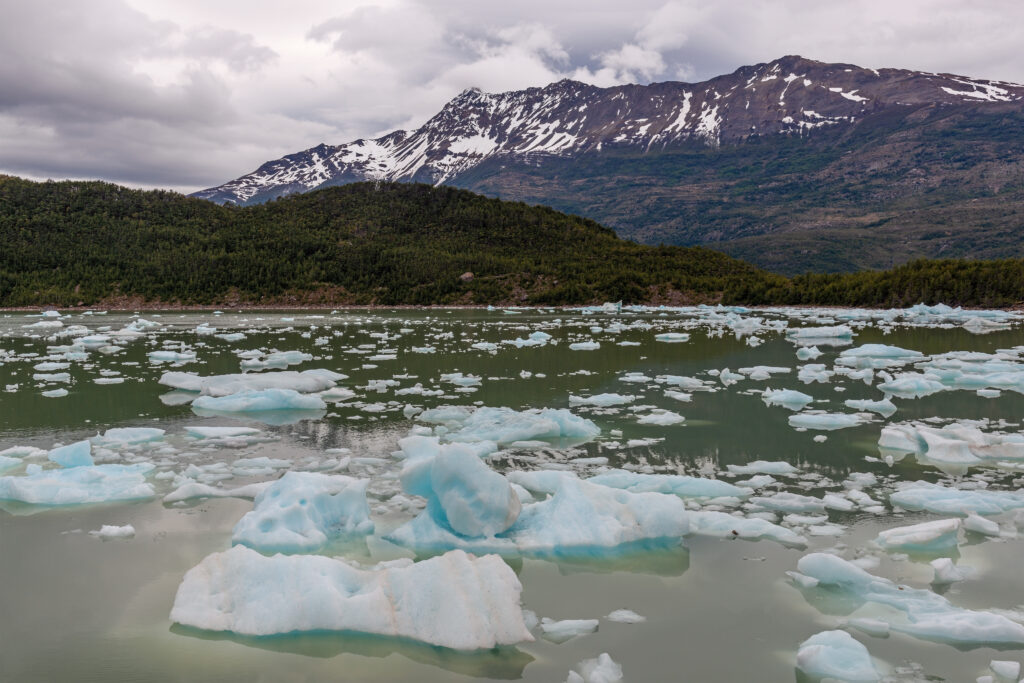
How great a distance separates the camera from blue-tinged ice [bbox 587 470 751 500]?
7.28 metres

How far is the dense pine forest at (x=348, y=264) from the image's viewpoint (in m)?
61.4

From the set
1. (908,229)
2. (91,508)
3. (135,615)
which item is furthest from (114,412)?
(908,229)

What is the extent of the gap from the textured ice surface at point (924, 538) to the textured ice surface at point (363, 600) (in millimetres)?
3361

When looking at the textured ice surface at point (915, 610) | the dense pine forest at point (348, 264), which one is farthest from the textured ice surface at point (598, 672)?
the dense pine forest at point (348, 264)

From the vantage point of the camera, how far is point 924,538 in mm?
5711

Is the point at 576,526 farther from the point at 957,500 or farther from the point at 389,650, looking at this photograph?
the point at 957,500

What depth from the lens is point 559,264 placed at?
240 feet

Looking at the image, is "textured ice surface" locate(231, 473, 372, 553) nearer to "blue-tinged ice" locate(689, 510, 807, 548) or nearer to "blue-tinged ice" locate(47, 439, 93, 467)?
"blue-tinged ice" locate(689, 510, 807, 548)

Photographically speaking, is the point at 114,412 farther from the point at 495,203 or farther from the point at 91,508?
the point at 495,203

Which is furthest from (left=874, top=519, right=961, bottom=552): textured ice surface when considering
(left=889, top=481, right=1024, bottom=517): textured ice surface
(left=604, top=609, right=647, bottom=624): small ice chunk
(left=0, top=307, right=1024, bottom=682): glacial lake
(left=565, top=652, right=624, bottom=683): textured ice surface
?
(left=565, top=652, right=624, bottom=683): textured ice surface

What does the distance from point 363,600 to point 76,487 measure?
181 inches

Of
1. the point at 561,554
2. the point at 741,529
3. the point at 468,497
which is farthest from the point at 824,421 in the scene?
the point at 468,497

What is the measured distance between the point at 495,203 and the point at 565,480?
293 feet

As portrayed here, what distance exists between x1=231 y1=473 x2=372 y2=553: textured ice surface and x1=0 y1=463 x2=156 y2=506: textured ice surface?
Result: 1.94m
